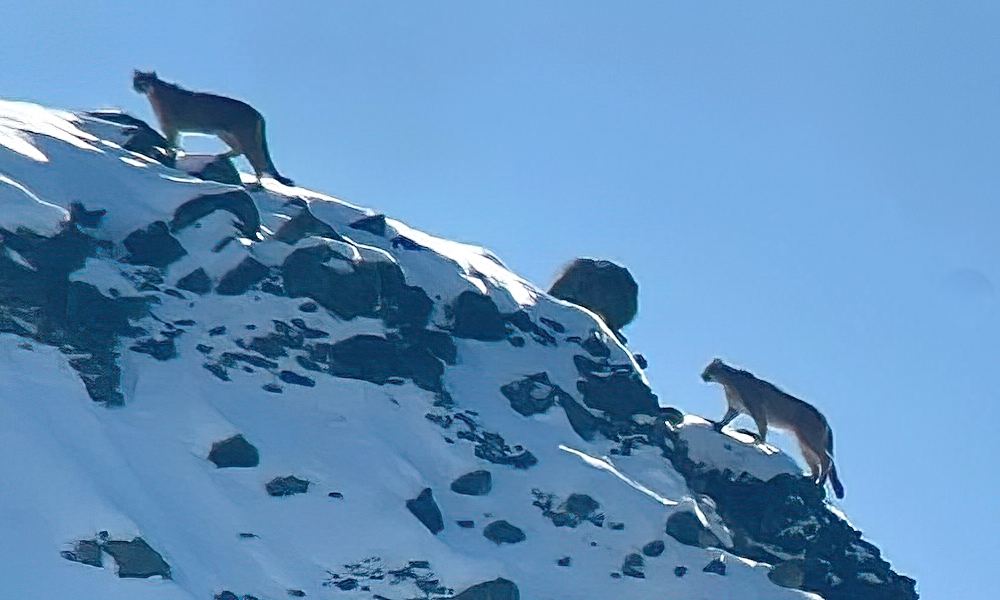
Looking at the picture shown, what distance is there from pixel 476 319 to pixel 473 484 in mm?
8743

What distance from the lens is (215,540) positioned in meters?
36.6

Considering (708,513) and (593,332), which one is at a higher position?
(593,332)

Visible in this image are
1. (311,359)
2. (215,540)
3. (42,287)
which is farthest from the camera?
(311,359)

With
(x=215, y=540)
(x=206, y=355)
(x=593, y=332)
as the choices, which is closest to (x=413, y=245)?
(x=593, y=332)

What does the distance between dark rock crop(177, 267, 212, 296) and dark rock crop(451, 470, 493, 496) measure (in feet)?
34.8

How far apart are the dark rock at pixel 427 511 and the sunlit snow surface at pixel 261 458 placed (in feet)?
1.05

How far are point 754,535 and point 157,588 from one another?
20990mm

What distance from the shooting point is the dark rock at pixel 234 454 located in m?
39.3

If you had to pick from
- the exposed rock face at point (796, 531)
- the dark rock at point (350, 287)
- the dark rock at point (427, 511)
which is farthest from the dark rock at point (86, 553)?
the exposed rock face at point (796, 531)

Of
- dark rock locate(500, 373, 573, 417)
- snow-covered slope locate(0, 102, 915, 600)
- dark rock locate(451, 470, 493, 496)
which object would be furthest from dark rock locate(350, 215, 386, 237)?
dark rock locate(451, 470, 493, 496)

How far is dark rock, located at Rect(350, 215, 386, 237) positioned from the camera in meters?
52.9

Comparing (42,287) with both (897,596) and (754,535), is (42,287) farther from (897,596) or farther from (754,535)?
(897,596)

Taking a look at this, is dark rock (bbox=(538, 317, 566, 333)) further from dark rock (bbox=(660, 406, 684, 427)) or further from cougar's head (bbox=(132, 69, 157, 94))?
cougar's head (bbox=(132, 69, 157, 94))

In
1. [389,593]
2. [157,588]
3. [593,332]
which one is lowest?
[157,588]
